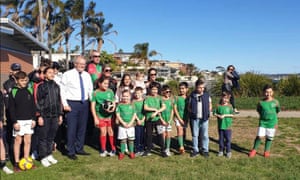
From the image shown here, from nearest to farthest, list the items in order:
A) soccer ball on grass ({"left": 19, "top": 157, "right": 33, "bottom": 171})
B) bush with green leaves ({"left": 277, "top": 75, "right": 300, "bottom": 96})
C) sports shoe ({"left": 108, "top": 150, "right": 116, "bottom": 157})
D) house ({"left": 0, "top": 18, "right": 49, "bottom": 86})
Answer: soccer ball on grass ({"left": 19, "top": 157, "right": 33, "bottom": 171}), sports shoe ({"left": 108, "top": 150, "right": 116, "bottom": 157}), house ({"left": 0, "top": 18, "right": 49, "bottom": 86}), bush with green leaves ({"left": 277, "top": 75, "right": 300, "bottom": 96})

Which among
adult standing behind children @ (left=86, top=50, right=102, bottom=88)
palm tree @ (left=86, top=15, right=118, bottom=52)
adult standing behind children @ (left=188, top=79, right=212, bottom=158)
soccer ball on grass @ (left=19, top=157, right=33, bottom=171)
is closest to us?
soccer ball on grass @ (left=19, top=157, right=33, bottom=171)

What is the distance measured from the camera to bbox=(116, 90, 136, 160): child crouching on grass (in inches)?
237

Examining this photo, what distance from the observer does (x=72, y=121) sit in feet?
19.8

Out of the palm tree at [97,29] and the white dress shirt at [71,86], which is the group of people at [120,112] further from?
the palm tree at [97,29]

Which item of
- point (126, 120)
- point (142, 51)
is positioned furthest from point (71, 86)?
point (142, 51)

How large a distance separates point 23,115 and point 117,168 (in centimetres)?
185

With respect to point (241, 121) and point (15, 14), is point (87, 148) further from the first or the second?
point (15, 14)

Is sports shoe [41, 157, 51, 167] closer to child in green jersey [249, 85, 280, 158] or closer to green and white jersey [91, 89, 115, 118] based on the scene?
green and white jersey [91, 89, 115, 118]

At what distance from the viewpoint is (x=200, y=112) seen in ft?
19.9

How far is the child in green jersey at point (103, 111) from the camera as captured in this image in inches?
241

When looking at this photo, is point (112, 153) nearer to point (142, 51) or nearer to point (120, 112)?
Result: point (120, 112)

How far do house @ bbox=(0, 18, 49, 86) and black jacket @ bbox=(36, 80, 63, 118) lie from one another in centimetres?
562

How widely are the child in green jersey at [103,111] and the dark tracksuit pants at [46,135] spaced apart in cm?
81

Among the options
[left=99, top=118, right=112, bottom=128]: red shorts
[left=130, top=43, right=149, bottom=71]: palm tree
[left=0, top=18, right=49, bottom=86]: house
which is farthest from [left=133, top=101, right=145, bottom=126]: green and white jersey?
[left=130, top=43, right=149, bottom=71]: palm tree
